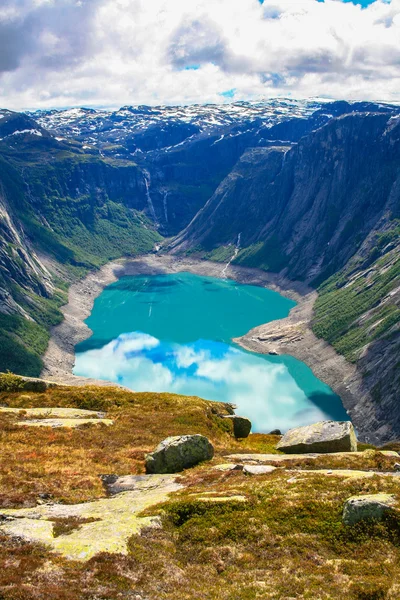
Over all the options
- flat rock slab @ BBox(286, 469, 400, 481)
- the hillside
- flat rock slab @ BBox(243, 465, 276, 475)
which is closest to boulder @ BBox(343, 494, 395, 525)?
the hillside

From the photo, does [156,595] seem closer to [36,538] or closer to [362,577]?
[36,538]

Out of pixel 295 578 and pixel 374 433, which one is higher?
pixel 374 433

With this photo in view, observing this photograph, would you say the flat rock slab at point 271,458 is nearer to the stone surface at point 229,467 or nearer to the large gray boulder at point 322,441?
the stone surface at point 229,467

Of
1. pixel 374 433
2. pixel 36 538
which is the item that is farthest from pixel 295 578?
pixel 374 433

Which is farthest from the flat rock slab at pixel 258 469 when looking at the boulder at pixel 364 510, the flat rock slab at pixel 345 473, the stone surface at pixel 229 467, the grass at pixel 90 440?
the boulder at pixel 364 510

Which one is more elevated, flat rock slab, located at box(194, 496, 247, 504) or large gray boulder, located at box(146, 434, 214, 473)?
large gray boulder, located at box(146, 434, 214, 473)

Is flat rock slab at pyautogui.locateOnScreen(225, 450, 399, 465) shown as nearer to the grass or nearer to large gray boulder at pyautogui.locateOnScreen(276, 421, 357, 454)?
the grass

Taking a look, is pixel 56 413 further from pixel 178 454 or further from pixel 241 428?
pixel 241 428
